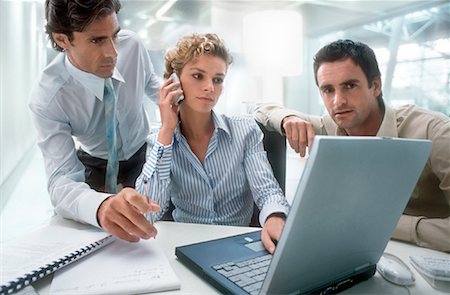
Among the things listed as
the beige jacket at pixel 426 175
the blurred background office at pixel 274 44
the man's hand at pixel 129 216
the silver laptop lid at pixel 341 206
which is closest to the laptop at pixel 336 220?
the silver laptop lid at pixel 341 206

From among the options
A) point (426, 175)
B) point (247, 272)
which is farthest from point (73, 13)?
point (426, 175)

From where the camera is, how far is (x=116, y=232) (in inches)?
30.2

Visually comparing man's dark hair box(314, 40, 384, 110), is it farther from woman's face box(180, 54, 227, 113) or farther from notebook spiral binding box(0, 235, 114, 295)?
notebook spiral binding box(0, 235, 114, 295)

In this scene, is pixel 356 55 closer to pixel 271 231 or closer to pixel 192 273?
pixel 271 231

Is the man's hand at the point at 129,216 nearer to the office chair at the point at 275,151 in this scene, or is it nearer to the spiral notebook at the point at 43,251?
the spiral notebook at the point at 43,251

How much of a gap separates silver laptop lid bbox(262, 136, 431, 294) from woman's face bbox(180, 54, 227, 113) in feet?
2.54

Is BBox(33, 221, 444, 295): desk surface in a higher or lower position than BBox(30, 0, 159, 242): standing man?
lower

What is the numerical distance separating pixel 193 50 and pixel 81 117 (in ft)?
1.60

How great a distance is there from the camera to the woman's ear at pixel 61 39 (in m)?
1.22

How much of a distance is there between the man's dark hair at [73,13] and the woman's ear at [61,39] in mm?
14

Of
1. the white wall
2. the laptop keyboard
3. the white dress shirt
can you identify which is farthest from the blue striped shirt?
the white wall

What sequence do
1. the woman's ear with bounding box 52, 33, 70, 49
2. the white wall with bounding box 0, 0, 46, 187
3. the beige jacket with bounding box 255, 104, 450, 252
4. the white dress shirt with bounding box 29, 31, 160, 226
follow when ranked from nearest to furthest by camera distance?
the beige jacket with bounding box 255, 104, 450, 252, the white dress shirt with bounding box 29, 31, 160, 226, the woman's ear with bounding box 52, 33, 70, 49, the white wall with bounding box 0, 0, 46, 187

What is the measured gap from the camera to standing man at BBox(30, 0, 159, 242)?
1055mm

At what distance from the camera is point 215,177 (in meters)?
1.22
